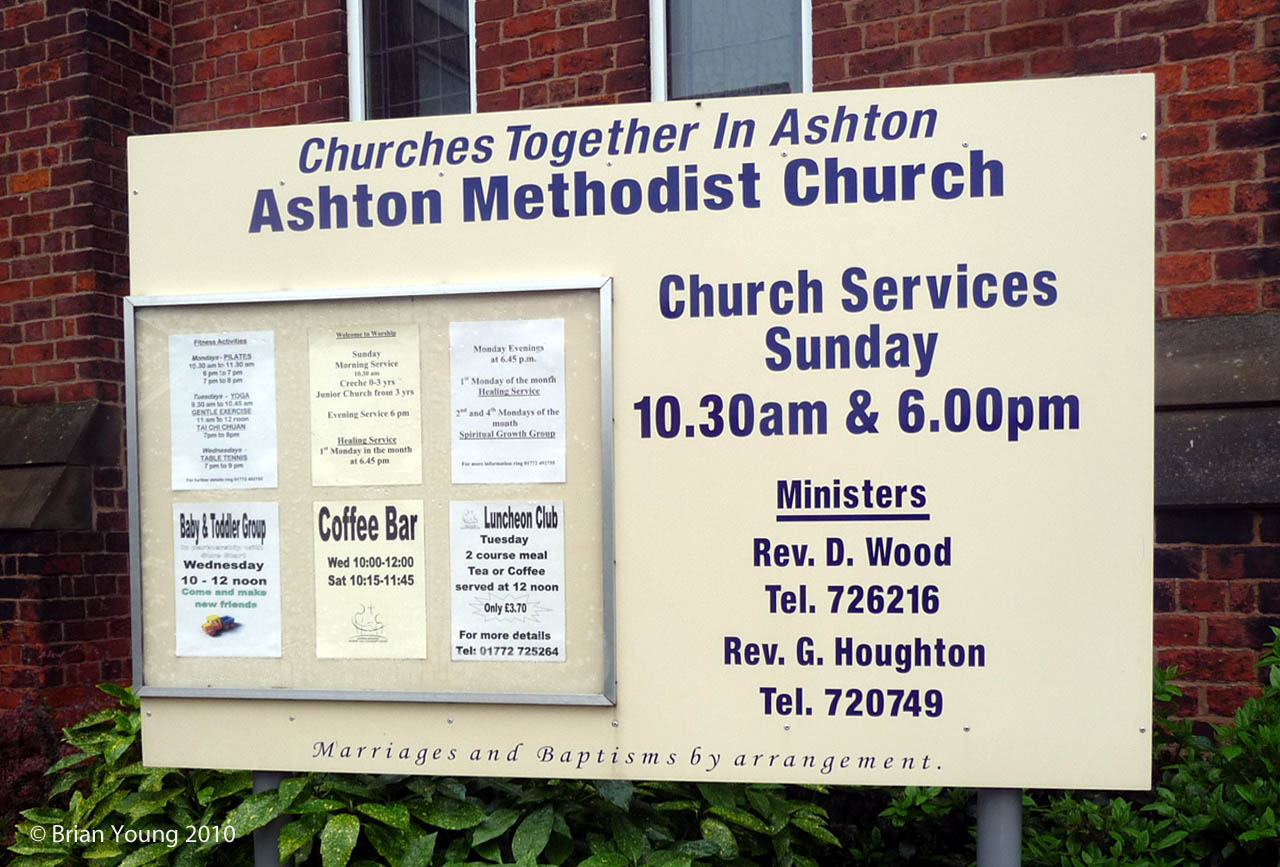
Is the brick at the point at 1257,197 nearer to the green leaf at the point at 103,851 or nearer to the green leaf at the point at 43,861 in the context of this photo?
the green leaf at the point at 103,851

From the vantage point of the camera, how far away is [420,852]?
2342mm

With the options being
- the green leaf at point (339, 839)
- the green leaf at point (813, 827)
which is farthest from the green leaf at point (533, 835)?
the green leaf at point (813, 827)

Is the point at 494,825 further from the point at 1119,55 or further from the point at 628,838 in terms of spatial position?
the point at 1119,55

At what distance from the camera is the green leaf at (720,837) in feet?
8.10

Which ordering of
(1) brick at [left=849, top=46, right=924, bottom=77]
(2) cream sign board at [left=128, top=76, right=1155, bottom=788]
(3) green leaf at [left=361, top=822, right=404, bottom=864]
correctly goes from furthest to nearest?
(1) brick at [left=849, top=46, right=924, bottom=77]
(3) green leaf at [left=361, top=822, right=404, bottom=864]
(2) cream sign board at [left=128, top=76, right=1155, bottom=788]

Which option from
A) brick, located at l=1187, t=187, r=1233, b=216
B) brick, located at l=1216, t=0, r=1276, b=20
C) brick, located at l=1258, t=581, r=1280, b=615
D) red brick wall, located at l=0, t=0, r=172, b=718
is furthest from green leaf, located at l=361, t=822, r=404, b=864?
brick, located at l=1216, t=0, r=1276, b=20

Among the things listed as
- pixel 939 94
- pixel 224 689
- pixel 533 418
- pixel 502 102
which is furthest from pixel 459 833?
pixel 502 102

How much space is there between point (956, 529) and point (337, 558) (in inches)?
54.6

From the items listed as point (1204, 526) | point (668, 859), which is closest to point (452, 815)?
point (668, 859)

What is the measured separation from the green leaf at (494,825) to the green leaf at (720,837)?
0.48 metres

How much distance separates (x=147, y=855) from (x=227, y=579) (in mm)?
832

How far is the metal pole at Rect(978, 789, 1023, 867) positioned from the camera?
2158mm

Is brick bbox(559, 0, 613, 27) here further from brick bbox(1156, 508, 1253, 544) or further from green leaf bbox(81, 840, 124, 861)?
green leaf bbox(81, 840, 124, 861)

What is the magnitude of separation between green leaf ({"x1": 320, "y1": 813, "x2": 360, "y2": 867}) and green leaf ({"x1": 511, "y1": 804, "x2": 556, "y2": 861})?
38cm
